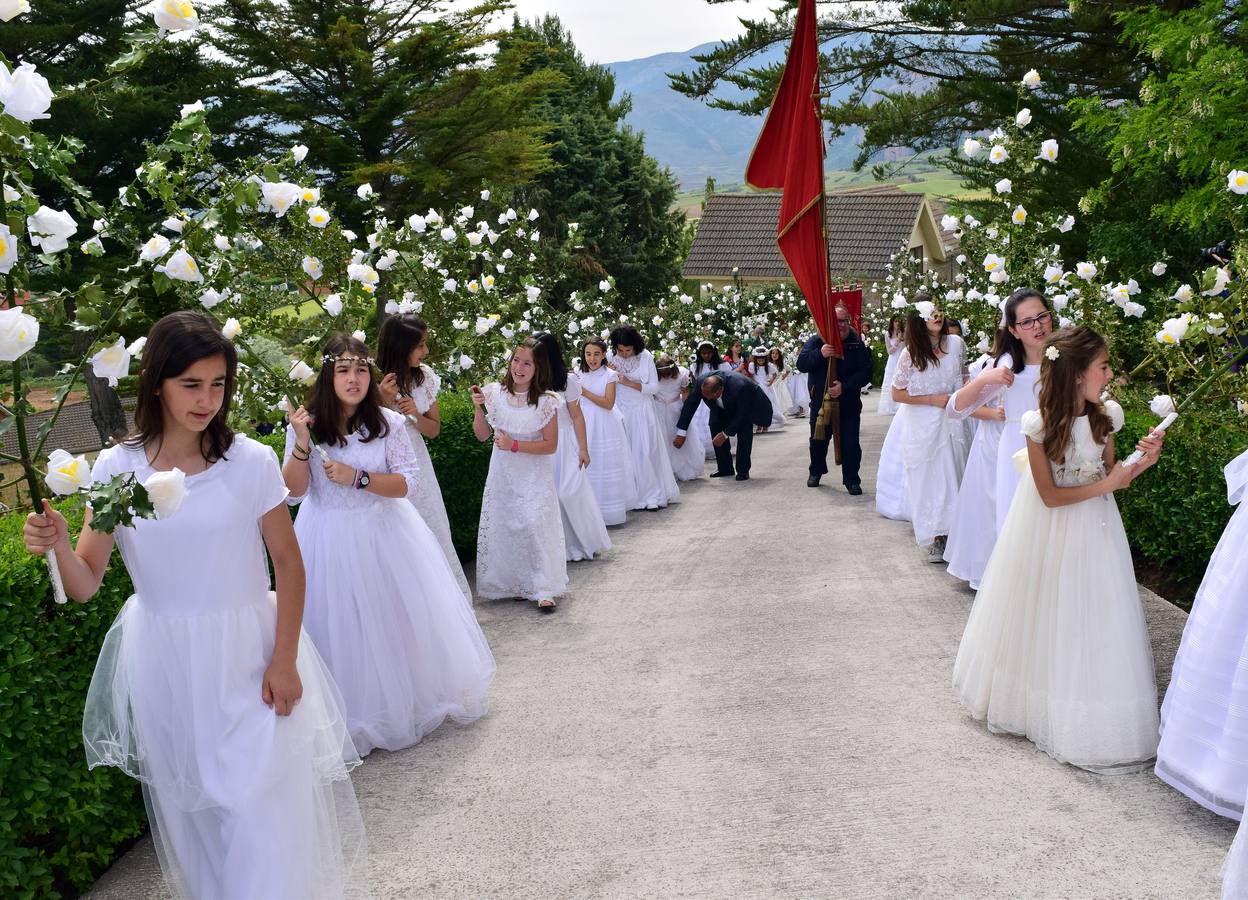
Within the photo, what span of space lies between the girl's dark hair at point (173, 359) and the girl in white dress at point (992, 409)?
4290 mm

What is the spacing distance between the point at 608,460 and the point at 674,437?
3808 mm

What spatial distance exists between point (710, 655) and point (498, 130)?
87.8 feet

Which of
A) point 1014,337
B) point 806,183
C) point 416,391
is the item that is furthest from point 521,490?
point 806,183

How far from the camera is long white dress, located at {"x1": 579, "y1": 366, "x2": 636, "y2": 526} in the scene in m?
12.4

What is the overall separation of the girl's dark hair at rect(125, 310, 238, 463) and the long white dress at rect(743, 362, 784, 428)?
20539 mm

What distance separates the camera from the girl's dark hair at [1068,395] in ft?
17.7

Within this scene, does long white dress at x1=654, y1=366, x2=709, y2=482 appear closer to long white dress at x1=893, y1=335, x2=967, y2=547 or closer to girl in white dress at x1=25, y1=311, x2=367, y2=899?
long white dress at x1=893, y1=335, x2=967, y2=547

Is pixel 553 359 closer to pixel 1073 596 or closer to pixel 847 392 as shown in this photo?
pixel 1073 596

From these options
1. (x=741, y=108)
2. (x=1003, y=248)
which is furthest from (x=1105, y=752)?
(x=741, y=108)

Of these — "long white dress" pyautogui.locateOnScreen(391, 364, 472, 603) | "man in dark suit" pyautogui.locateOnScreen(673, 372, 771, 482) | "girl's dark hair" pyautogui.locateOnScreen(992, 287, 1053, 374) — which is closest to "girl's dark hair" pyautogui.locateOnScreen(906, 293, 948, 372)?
"girl's dark hair" pyautogui.locateOnScreen(992, 287, 1053, 374)

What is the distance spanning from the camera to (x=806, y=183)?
486 inches

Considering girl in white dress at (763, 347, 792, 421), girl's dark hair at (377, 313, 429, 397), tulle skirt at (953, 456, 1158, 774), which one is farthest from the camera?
girl in white dress at (763, 347, 792, 421)

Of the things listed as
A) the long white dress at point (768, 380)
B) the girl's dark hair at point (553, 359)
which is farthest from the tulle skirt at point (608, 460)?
the long white dress at point (768, 380)

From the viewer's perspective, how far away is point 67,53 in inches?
971
